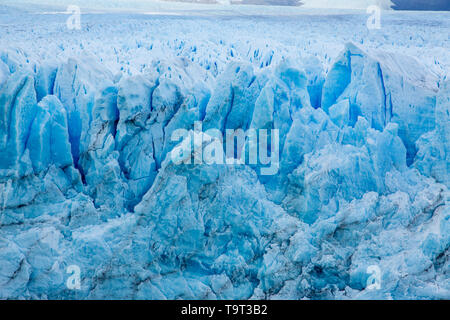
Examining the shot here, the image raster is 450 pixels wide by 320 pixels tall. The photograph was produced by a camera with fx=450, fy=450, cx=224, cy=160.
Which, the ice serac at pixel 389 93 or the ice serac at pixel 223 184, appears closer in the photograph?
the ice serac at pixel 223 184

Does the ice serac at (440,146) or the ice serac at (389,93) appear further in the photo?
the ice serac at (389,93)

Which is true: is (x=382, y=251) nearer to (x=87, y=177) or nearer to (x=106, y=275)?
(x=106, y=275)

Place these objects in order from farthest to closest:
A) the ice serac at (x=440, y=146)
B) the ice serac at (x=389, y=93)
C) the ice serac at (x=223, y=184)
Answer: the ice serac at (x=389, y=93)
the ice serac at (x=440, y=146)
the ice serac at (x=223, y=184)

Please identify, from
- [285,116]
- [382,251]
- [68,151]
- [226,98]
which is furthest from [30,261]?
[382,251]

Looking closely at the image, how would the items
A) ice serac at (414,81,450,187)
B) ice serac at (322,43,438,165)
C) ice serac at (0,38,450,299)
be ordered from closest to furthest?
ice serac at (0,38,450,299)
ice serac at (414,81,450,187)
ice serac at (322,43,438,165)

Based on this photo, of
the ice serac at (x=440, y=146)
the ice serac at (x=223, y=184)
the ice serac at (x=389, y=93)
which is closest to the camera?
the ice serac at (x=223, y=184)

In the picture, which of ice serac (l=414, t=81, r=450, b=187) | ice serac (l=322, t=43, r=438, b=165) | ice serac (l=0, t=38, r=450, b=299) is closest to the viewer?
ice serac (l=0, t=38, r=450, b=299)
